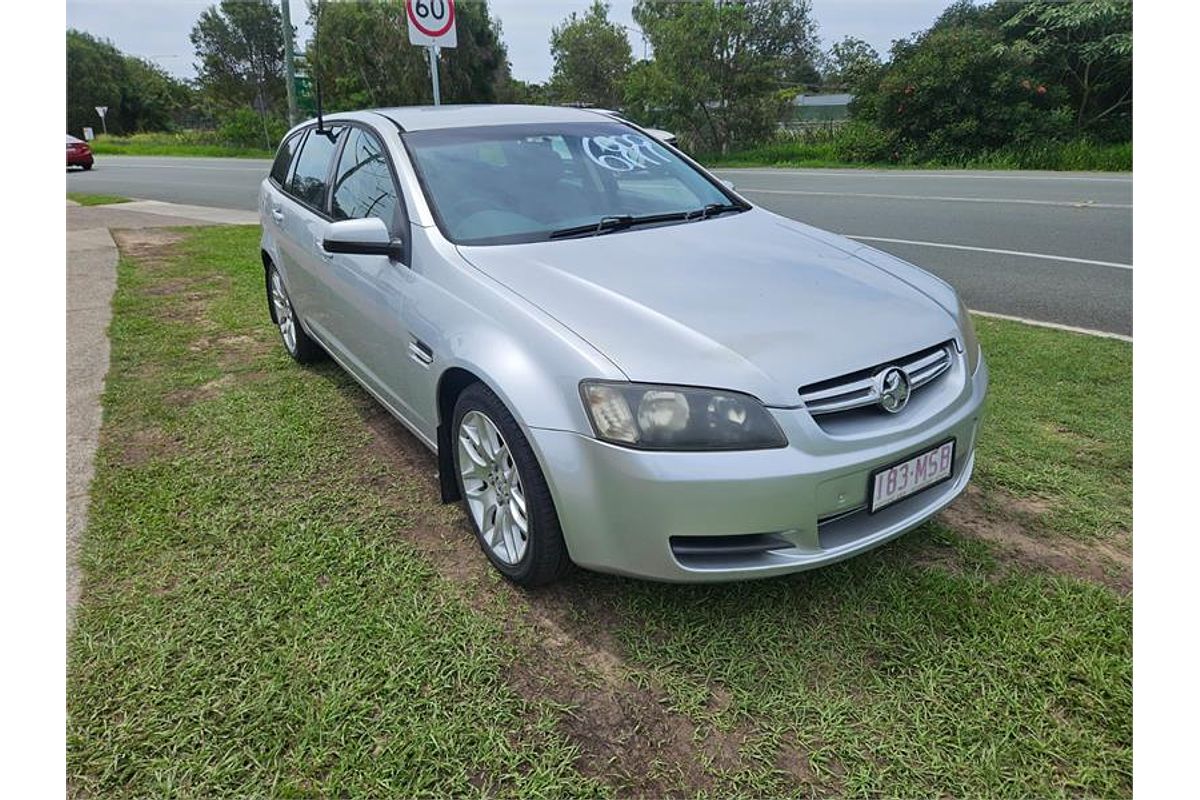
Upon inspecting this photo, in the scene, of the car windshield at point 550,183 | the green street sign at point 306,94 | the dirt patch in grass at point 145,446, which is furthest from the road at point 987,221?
the dirt patch in grass at point 145,446

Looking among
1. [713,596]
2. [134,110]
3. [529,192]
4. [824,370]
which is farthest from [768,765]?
[134,110]

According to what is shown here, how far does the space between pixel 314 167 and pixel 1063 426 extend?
13.3ft

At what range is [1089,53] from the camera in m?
18.8

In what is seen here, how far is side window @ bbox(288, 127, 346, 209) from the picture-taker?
4.07 m

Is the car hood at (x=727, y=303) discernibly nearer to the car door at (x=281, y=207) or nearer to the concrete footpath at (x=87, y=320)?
the concrete footpath at (x=87, y=320)

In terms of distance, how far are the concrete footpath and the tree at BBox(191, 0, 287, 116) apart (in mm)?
48826

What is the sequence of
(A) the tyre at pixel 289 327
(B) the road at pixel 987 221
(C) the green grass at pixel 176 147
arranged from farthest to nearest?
(C) the green grass at pixel 176 147
(B) the road at pixel 987 221
(A) the tyre at pixel 289 327

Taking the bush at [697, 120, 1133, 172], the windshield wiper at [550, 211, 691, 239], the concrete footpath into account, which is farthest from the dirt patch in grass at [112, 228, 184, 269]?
the bush at [697, 120, 1133, 172]

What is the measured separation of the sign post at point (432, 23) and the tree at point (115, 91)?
55131 millimetres

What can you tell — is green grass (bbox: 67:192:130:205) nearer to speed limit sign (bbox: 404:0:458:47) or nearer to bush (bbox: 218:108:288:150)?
speed limit sign (bbox: 404:0:458:47)

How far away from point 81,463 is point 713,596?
296 cm

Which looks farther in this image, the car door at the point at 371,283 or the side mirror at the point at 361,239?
the car door at the point at 371,283

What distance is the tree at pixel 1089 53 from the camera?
1859 cm

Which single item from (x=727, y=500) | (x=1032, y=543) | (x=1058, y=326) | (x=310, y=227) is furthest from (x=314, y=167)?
(x=1058, y=326)
